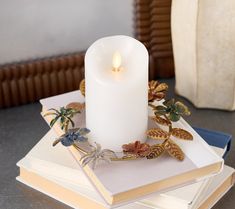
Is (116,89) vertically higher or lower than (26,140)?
higher

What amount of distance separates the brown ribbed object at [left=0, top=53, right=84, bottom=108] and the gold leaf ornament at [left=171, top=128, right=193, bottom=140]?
31 centimetres

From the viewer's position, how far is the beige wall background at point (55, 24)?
0.79 metres

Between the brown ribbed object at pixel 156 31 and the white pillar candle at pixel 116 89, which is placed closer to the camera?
the white pillar candle at pixel 116 89

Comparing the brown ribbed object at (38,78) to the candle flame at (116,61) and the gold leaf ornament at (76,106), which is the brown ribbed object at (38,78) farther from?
the candle flame at (116,61)

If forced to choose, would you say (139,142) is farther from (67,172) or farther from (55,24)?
(55,24)

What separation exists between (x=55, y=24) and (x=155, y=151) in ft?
1.15

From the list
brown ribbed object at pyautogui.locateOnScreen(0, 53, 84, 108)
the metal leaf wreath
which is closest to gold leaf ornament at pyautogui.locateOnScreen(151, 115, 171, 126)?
the metal leaf wreath

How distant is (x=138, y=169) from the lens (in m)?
0.53

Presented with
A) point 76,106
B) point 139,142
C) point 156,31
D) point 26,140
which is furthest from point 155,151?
point 156,31

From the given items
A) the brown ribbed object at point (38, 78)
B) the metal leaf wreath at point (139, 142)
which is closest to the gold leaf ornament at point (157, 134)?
the metal leaf wreath at point (139, 142)

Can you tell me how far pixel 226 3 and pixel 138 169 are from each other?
11.9 inches

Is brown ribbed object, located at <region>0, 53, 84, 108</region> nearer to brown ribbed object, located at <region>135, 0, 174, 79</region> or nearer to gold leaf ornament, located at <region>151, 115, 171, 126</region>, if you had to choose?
brown ribbed object, located at <region>135, 0, 174, 79</region>

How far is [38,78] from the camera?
2.71 feet

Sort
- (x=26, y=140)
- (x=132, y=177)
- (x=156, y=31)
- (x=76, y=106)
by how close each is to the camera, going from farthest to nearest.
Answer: (x=156, y=31) < (x=26, y=140) < (x=76, y=106) < (x=132, y=177)
